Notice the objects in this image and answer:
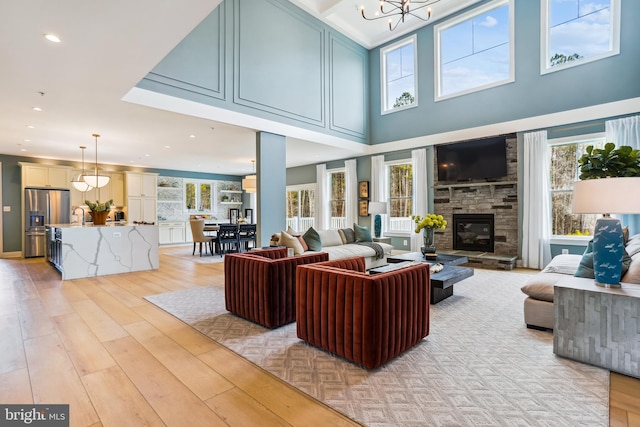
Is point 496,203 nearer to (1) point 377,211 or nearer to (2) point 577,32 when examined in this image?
(1) point 377,211

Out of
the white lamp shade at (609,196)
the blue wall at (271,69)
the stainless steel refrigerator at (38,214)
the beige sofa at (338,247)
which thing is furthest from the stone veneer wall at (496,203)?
the stainless steel refrigerator at (38,214)

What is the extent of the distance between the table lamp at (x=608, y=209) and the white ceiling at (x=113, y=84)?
125 inches

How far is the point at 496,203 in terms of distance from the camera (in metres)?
6.32

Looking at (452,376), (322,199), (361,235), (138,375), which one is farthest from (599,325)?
(322,199)

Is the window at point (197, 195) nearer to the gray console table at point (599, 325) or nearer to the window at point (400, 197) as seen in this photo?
the window at point (400, 197)

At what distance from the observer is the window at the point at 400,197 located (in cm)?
782

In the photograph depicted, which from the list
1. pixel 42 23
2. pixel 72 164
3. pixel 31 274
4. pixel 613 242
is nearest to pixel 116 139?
pixel 31 274

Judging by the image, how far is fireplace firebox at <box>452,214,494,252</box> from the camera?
21.1ft

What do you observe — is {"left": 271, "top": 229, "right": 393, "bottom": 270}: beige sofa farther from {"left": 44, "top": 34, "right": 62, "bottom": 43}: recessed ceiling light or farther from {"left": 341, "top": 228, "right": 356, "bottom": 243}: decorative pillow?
{"left": 44, "top": 34, "right": 62, "bottom": 43}: recessed ceiling light

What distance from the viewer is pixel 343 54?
7656 mm

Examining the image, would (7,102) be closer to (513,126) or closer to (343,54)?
(343,54)

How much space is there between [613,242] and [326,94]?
6057 mm

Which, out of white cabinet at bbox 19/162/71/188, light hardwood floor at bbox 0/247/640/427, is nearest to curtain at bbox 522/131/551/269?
light hardwood floor at bbox 0/247/640/427

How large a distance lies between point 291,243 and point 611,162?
3721 millimetres
